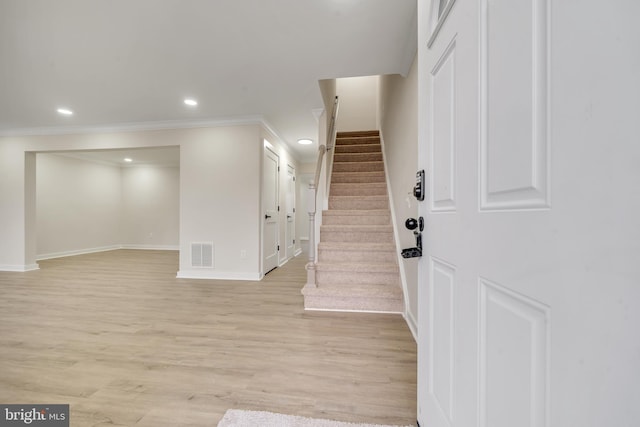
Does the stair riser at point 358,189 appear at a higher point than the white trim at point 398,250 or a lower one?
higher

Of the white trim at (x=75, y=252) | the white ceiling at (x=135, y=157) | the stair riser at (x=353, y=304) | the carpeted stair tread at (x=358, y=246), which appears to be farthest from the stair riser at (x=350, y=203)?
the white trim at (x=75, y=252)

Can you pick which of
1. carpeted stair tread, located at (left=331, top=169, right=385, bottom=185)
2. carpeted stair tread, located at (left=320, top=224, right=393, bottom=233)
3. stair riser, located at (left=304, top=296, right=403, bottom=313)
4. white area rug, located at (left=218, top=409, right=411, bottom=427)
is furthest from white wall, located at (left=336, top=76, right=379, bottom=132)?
white area rug, located at (left=218, top=409, right=411, bottom=427)

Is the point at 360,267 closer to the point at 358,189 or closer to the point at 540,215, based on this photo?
the point at 358,189

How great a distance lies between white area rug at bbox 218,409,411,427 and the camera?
117 centimetres

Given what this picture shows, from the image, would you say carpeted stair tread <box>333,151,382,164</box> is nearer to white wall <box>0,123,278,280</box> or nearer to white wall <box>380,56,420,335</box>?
white wall <box>380,56,420,335</box>

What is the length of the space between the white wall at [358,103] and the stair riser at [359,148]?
137 cm

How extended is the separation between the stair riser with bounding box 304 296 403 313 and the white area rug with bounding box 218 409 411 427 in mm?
1373

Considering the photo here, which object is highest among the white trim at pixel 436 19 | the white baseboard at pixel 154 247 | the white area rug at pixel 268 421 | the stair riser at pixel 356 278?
the white trim at pixel 436 19

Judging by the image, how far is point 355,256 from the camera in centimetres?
299

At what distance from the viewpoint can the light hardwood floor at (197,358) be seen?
131 centimetres

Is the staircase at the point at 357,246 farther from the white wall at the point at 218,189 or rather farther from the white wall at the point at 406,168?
the white wall at the point at 218,189

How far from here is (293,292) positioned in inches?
126

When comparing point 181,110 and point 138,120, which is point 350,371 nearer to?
point 181,110

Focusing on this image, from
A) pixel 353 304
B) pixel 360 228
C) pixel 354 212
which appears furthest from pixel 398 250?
pixel 354 212
